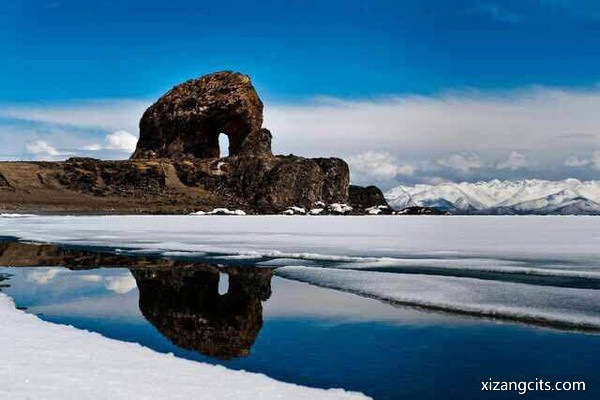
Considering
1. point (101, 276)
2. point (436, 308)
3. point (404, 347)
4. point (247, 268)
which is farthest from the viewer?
point (247, 268)

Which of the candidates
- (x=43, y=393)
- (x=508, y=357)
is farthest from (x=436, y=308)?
(x=43, y=393)

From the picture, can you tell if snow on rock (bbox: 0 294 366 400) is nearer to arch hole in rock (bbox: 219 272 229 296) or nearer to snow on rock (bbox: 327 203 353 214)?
arch hole in rock (bbox: 219 272 229 296)

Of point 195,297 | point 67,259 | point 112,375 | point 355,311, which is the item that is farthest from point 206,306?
point 67,259

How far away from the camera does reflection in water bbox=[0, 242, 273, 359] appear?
12.1 m

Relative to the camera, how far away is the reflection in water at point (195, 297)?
39.8 feet

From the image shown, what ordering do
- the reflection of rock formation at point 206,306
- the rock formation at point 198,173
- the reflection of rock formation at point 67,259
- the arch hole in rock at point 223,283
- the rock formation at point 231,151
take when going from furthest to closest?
the rock formation at point 231,151 < the rock formation at point 198,173 < the reflection of rock formation at point 67,259 < the arch hole in rock at point 223,283 < the reflection of rock formation at point 206,306

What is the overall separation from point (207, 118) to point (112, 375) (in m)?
173

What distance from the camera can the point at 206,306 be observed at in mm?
15711

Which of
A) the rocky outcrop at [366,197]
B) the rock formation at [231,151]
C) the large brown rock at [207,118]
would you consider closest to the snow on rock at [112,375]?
the rock formation at [231,151]

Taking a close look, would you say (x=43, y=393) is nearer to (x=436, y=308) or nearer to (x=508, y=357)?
(x=508, y=357)

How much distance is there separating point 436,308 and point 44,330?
29.3 ft

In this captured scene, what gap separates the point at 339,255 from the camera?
2797 centimetres

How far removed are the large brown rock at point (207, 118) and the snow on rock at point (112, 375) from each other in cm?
16182

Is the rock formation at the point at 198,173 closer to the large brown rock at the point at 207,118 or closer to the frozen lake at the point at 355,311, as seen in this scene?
the large brown rock at the point at 207,118
